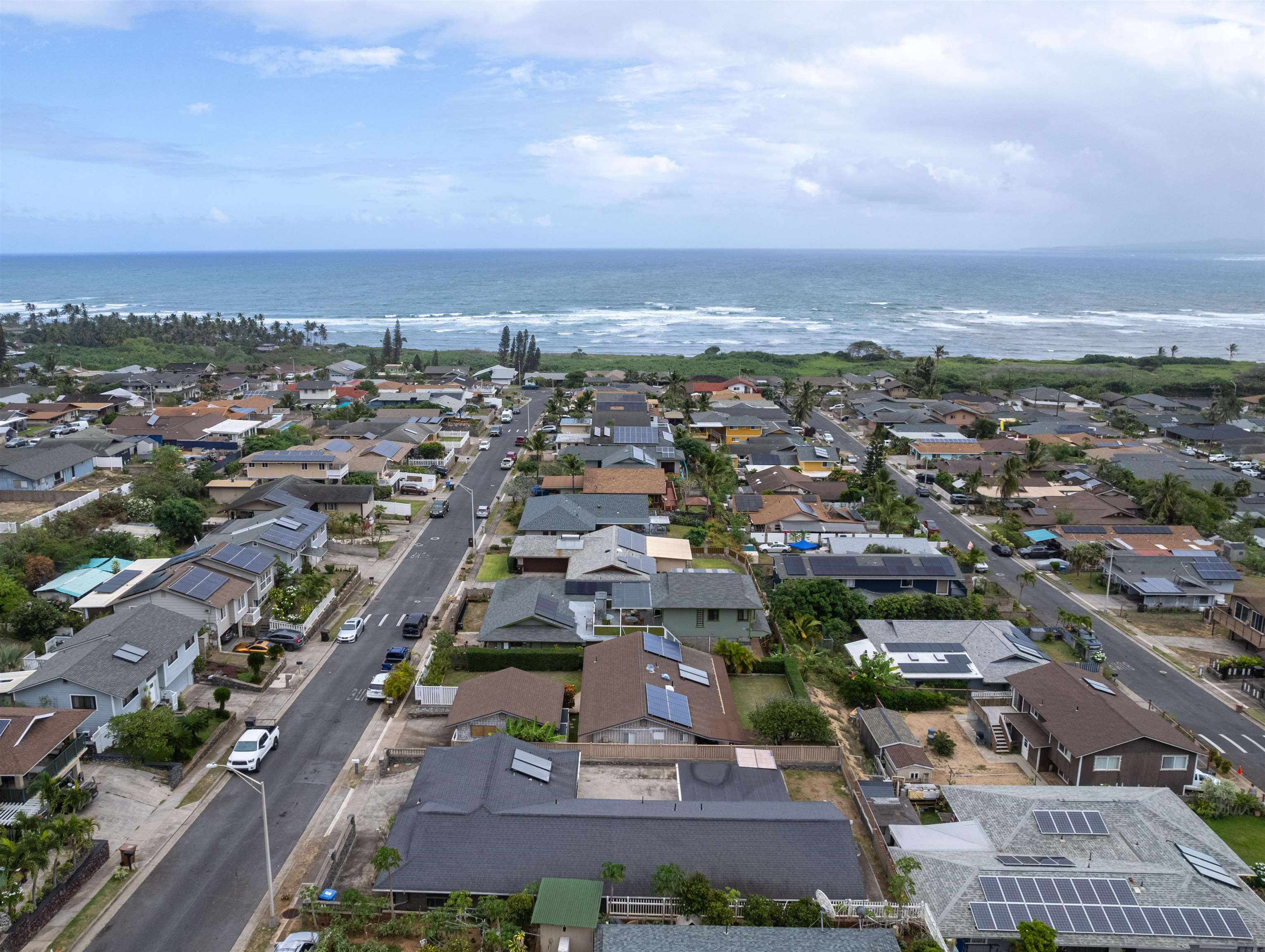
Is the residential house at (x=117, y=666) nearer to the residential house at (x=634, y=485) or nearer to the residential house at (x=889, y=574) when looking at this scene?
the residential house at (x=889, y=574)

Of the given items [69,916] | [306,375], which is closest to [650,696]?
[69,916]

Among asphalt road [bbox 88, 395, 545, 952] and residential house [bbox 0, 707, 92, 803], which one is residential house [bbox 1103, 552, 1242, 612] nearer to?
asphalt road [bbox 88, 395, 545, 952]

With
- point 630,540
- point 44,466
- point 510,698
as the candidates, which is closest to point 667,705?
point 510,698

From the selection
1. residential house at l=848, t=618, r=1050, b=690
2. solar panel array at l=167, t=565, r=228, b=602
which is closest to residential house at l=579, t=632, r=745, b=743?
residential house at l=848, t=618, r=1050, b=690

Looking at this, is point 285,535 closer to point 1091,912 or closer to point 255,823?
point 255,823

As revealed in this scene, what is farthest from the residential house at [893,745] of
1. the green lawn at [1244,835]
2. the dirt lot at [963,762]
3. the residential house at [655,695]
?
the green lawn at [1244,835]

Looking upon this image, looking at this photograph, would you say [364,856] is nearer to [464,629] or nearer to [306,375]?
[464,629]
